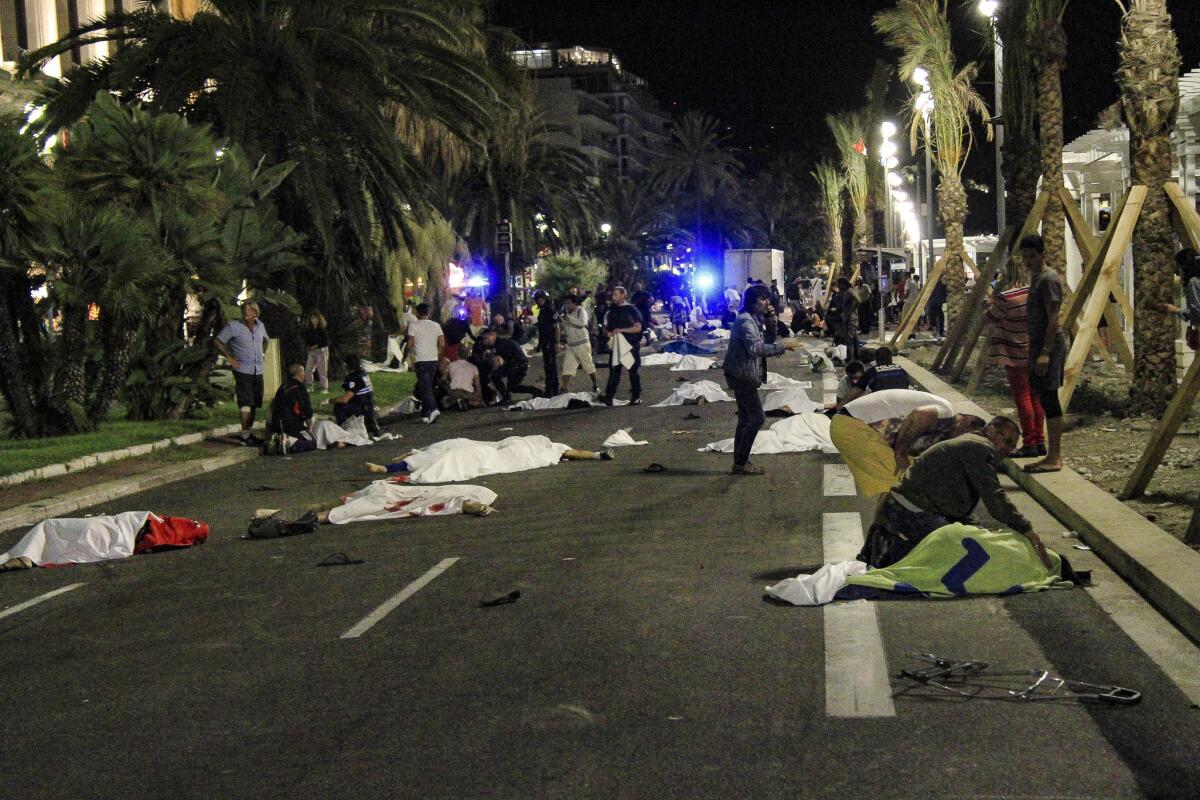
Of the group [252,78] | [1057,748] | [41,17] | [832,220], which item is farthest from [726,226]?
[1057,748]

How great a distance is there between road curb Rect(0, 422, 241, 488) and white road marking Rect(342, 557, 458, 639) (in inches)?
289

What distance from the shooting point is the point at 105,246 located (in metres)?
19.2

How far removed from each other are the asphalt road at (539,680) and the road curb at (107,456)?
16.3 ft

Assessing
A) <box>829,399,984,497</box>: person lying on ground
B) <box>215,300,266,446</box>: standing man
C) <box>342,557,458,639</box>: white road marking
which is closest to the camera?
<box>342,557,458,639</box>: white road marking

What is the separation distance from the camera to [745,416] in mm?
14727

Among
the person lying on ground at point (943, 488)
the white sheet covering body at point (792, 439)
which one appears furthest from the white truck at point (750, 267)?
the person lying on ground at point (943, 488)

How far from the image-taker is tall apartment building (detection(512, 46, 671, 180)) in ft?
477

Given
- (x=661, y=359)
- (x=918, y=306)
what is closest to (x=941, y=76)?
(x=918, y=306)

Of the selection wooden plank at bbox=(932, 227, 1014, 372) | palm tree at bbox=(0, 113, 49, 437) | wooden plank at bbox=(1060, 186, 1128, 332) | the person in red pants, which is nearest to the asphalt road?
the person in red pants

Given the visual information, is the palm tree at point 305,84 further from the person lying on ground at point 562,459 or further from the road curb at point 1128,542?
the road curb at point 1128,542

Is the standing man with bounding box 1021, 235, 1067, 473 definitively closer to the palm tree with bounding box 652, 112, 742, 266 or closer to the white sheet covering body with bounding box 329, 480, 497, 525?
the white sheet covering body with bounding box 329, 480, 497, 525

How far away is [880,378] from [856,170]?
183ft

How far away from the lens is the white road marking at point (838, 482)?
13.2 m

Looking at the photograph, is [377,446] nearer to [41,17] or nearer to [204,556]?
[204,556]
